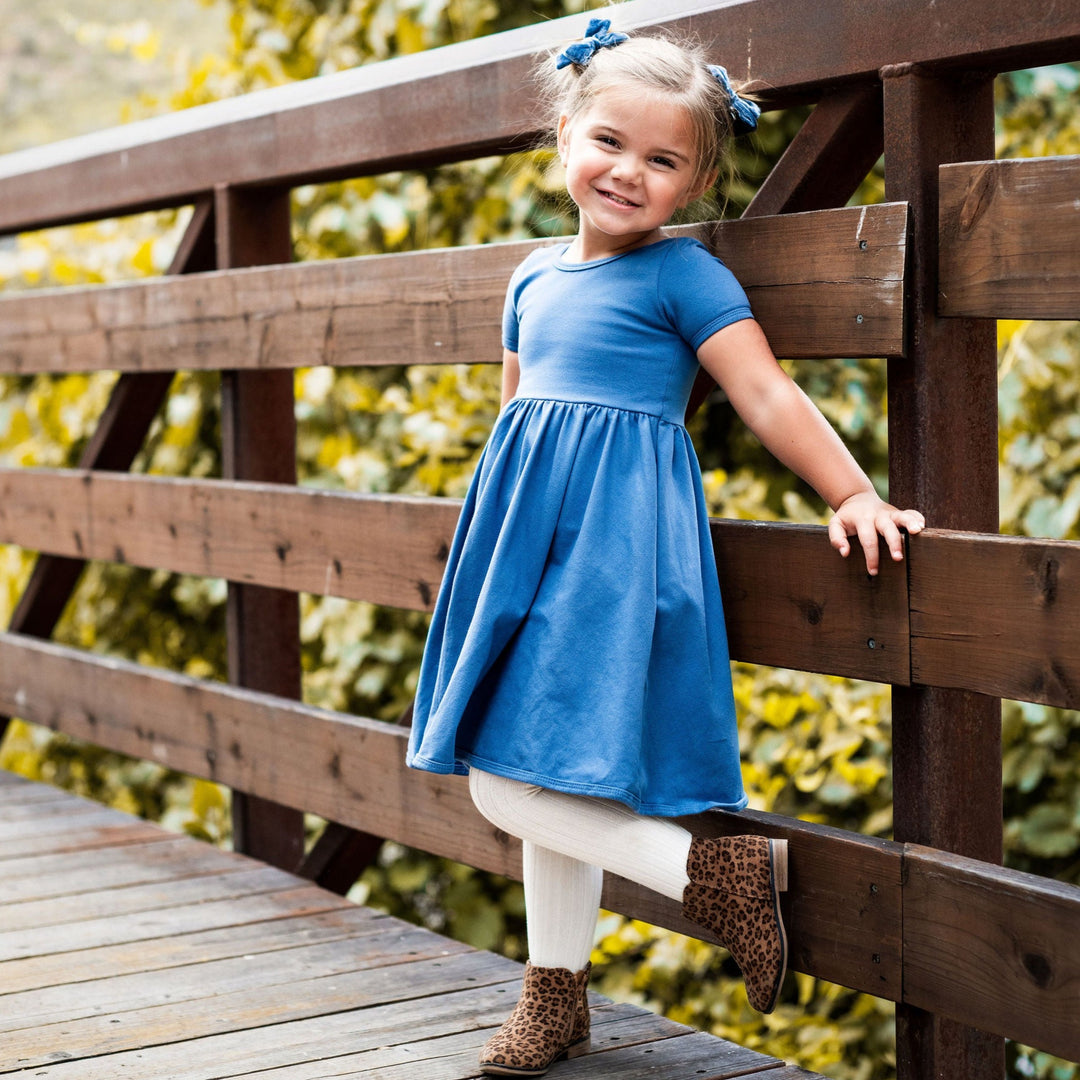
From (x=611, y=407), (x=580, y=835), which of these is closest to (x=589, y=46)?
(x=611, y=407)

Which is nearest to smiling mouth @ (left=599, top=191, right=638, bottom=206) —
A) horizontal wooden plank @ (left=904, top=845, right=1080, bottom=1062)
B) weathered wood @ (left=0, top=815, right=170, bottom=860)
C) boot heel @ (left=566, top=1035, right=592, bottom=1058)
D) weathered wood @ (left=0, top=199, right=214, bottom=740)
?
horizontal wooden plank @ (left=904, top=845, right=1080, bottom=1062)

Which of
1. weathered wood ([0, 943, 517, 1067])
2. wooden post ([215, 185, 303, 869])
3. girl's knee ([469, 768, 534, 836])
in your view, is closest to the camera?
girl's knee ([469, 768, 534, 836])

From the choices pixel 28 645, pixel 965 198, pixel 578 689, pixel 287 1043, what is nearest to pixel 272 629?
pixel 28 645

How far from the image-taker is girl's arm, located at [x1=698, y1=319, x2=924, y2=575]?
63.3 inches

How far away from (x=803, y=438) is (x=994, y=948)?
1.94 ft

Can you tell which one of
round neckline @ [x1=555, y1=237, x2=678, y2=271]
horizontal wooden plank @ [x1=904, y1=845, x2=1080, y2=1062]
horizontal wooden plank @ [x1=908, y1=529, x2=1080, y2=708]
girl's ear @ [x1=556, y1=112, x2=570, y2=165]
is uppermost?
girl's ear @ [x1=556, y1=112, x2=570, y2=165]

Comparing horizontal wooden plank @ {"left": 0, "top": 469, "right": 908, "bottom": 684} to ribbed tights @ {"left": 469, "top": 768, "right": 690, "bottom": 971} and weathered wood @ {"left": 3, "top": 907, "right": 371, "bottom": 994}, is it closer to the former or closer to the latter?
ribbed tights @ {"left": 469, "top": 768, "right": 690, "bottom": 971}

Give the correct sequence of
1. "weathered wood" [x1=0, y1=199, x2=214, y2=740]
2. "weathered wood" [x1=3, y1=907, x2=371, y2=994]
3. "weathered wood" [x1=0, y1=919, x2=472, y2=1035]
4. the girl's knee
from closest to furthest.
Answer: the girl's knee → "weathered wood" [x1=0, y1=919, x2=472, y2=1035] → "weathered wood" [x1=3, y1=907, x2=371, y2=994] → "weathered wood" [x1=0, y1=199, x2=214, y2=740]

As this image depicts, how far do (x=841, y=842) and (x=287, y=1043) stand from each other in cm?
77

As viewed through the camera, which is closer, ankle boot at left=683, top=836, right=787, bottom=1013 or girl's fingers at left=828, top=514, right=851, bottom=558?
girl's fingers at left=828, top=514, right=851, bottom=558

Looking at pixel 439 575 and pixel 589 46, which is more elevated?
pixel 589 46

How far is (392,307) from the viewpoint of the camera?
7.84 ft

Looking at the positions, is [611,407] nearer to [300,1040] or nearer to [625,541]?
[625,541]

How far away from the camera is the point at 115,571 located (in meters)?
4.25
